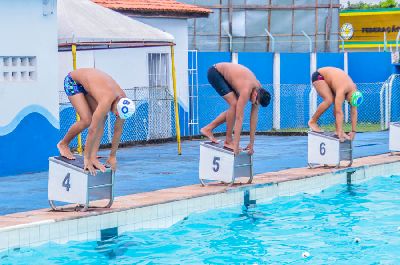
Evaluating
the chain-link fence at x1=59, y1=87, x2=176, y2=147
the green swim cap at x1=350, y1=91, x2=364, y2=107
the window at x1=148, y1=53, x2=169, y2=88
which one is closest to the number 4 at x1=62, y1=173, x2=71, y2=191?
the green swim cap at x1=350, y1=91, x2=364, y2=107

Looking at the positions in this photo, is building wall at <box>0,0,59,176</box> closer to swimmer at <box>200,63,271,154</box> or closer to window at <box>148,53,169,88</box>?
swimmer at <box>200,63,271,154</box>

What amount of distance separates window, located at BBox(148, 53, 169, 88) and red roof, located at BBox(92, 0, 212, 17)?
1.03 meters

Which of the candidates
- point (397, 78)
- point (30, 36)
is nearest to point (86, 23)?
point (30, 36)

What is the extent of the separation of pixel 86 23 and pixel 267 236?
699 cm

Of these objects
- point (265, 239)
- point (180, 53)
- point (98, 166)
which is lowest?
point (265, 239)

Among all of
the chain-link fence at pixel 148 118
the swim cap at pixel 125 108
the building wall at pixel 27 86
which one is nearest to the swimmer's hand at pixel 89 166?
the swim cap at pixel 125 108

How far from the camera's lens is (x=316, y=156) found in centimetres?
1554

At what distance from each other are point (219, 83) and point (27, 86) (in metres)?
3.69

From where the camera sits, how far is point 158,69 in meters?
23.4

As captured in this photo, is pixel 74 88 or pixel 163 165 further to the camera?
pixel 163 165

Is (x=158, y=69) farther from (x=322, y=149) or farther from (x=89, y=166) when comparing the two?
(x=89, y=166)

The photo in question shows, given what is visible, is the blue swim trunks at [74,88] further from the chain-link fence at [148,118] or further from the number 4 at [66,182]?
the chain-link fence at [148,118]

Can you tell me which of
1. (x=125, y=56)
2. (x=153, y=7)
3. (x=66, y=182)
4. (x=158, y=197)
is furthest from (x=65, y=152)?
(x=153, y=7)

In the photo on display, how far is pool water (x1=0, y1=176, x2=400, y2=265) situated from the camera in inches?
388
